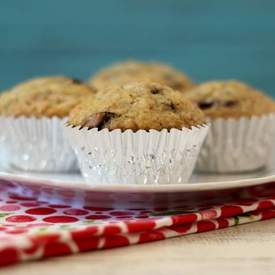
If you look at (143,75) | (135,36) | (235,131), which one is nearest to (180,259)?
(235,131)

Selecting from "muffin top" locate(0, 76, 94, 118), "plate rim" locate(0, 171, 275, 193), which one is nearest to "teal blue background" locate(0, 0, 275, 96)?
"muffin top" locate(0, 76, 94, 118)

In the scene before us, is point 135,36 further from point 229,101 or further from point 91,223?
point 91,223

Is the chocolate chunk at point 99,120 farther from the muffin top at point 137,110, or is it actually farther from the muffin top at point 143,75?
the muffin top at point 143,75

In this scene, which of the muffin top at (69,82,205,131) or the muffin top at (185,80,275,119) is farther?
the muffin top at (185,80,275,119)

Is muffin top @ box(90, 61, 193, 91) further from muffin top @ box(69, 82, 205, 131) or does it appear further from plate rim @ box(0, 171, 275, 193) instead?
plate rim @ box(0, 171, 275, 193)

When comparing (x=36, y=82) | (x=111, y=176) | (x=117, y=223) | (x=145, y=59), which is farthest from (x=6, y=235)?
(x=145, y=59)

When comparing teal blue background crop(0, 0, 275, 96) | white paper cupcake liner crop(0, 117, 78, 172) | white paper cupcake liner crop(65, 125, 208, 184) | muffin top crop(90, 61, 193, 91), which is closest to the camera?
white paper cupcake liner crop(65, 125, 208, 184)
